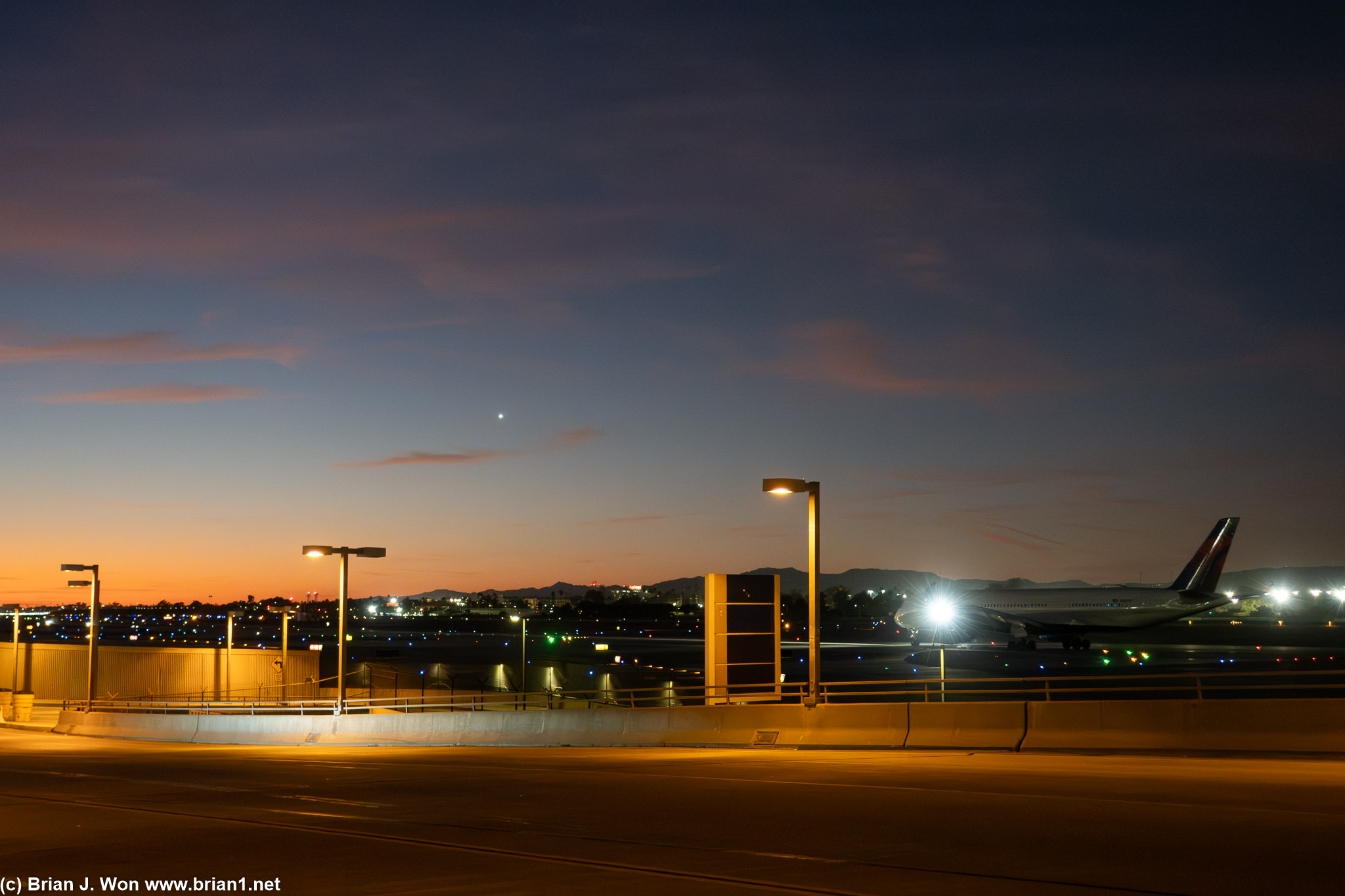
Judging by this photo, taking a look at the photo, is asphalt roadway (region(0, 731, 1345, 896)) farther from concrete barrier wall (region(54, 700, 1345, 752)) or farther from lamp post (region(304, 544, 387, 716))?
lamp post (region(304, 544, 387, 716))

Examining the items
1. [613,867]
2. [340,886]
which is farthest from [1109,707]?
[340,886]

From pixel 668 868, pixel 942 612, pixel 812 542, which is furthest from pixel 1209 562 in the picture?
pixel 668 868

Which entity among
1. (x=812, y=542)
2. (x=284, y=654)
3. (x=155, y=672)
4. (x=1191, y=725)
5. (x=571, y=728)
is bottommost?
(x=155, y=672)

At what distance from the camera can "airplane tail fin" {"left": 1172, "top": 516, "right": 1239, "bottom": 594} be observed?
92062 mm

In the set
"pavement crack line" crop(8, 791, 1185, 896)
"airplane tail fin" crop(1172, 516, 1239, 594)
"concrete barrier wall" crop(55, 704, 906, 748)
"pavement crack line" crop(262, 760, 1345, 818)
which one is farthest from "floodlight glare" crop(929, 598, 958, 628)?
"pavement crack line" crop(8, 791, 1185, 896)

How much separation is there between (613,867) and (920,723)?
44.6ft

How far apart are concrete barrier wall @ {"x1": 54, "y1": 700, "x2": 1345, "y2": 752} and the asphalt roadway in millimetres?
1240

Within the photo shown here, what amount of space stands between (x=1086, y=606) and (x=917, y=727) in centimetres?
7171

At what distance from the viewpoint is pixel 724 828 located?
11.6 metres

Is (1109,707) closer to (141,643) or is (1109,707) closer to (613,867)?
(613,867)

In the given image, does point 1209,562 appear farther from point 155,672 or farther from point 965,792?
point 965,792

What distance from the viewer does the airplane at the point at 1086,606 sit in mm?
86938

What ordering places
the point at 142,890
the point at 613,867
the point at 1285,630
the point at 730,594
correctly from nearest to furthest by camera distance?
the point at 142,890 → the point at 613,867 → the point at 730,594 → the point at 1285,630

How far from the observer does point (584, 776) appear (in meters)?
17.8
